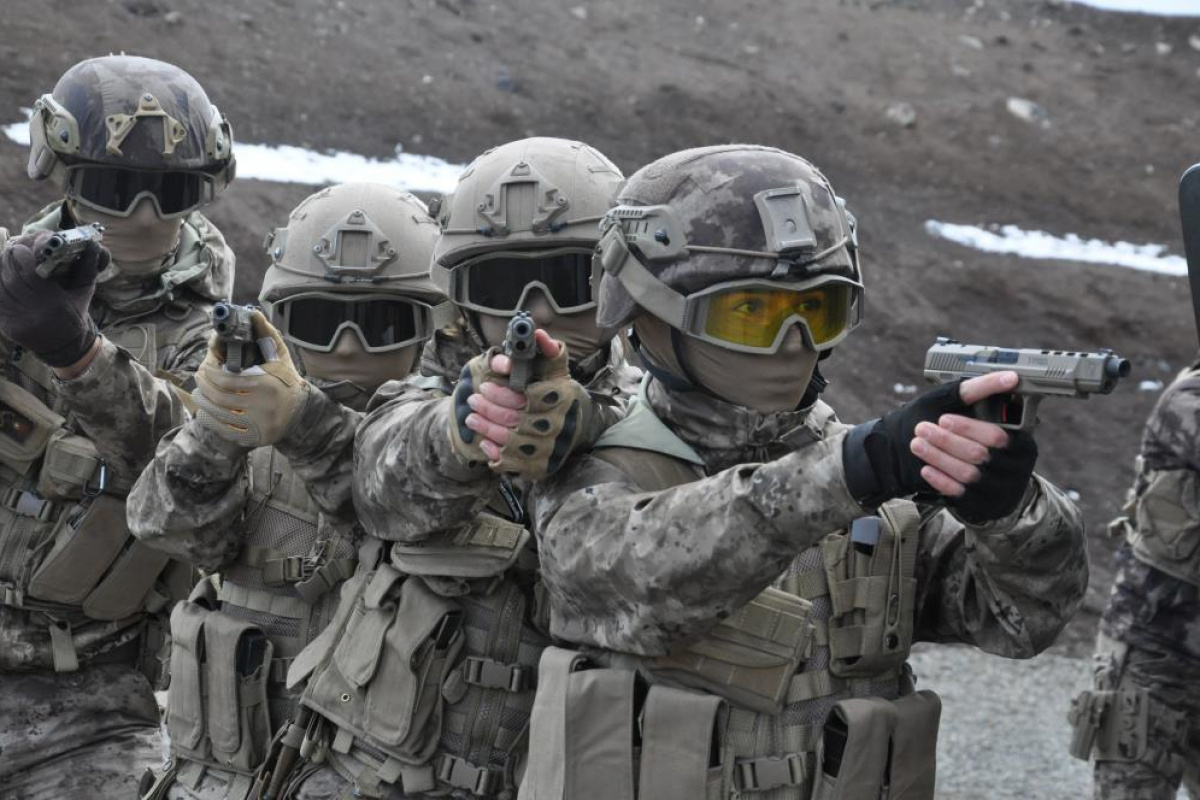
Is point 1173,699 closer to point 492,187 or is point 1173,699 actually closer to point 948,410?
point 492,187

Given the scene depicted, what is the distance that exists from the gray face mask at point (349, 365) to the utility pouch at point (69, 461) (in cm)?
112

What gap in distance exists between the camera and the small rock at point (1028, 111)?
19203 millimetres

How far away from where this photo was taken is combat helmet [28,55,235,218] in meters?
5.90

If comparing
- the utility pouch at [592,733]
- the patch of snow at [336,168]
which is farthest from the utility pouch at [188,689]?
the patch of snow at [336,168]

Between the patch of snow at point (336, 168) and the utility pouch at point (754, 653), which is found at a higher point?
the utility pouch at point (754, 653)

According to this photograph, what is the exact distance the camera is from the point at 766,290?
11.9 ft

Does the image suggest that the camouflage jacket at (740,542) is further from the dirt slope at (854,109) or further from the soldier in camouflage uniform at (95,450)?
the dirt slope at (854,109)

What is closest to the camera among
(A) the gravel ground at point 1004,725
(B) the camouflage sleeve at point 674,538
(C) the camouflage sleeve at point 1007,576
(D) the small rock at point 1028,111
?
(B) the camouflage sleeve at point 674,538

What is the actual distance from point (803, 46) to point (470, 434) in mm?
16566

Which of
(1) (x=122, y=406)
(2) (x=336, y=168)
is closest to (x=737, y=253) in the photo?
(1) (x=122, y=406)

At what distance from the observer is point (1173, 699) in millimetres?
6965

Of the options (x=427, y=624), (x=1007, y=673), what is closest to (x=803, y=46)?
(x=1007, y=673)

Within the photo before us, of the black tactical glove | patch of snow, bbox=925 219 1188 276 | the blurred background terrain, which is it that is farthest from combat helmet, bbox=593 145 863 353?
patch of snow, bbox=925 219 1188 276

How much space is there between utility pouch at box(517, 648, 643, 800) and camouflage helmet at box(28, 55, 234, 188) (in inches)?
115
